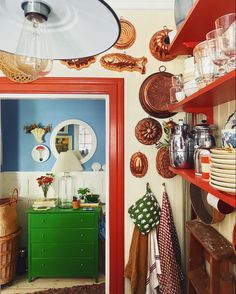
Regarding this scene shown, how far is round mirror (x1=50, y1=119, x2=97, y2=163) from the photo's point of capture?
11.6 feet

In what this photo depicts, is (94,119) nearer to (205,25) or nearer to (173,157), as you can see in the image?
(173,157)

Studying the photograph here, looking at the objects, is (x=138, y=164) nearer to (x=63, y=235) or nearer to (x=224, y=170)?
(x=224, y=170)

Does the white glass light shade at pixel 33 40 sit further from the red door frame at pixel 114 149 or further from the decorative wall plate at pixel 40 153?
the decorative wall plate at pixel 40 153

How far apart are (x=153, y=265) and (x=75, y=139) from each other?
2206mm

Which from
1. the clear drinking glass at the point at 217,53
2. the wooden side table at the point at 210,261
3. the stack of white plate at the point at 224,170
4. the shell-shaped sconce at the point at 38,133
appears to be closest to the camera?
the stack of white plate at the point at 224,170

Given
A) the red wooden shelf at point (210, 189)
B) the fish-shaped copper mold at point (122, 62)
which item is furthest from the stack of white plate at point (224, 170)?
the fish-shaped copper mold at point (122, 62)

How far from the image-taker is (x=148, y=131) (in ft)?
5.86

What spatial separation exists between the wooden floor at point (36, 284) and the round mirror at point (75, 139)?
142cm

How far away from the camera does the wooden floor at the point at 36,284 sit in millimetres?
2957

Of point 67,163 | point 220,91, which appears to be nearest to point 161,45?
point 220,91

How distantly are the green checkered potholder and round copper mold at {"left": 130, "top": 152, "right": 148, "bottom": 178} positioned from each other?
15 centimetres

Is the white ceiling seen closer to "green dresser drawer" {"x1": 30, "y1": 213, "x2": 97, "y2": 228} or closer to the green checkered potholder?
the green checkered potholder

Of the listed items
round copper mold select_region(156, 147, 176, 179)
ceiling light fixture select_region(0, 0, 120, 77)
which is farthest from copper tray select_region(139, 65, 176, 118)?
ceiling light fixture select_region(0, 0, 120, 77)

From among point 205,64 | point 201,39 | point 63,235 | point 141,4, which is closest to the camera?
point 205,64
